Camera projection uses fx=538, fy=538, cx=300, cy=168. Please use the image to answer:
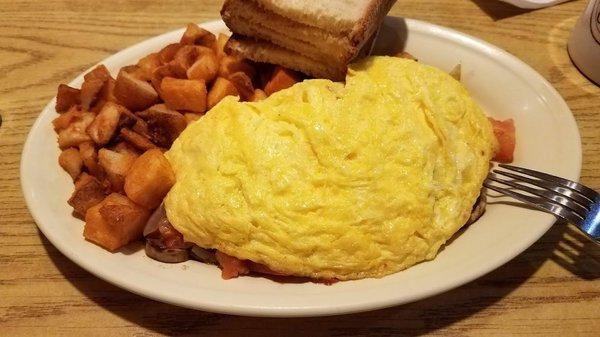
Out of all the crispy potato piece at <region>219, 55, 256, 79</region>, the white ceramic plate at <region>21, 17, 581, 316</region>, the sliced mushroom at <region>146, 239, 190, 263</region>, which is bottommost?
the sliced mushroom at <region>146, 239, 190, 263</region>

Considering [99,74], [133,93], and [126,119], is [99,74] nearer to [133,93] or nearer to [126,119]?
[133,93]

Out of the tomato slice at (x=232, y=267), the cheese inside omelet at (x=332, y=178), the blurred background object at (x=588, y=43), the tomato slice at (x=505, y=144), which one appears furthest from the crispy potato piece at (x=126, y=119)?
the blurred background object at (x=588, y=43)

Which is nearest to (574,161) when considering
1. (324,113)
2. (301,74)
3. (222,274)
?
(324,113)

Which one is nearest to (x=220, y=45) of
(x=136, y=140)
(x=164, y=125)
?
(x=164, y=125)

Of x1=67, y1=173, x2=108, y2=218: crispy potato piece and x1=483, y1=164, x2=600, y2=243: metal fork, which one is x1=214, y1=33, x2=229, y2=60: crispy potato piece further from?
x1=483, y1=164, x2=600, y2=243: metal fork

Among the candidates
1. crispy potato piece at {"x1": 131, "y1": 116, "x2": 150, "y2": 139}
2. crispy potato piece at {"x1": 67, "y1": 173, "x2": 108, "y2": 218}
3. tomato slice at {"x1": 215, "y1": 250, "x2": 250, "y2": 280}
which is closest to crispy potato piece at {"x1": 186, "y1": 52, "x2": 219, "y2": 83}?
crispy potato piece at {"x1": 131, "y1": 116, "x2": 150, "y2": 139}

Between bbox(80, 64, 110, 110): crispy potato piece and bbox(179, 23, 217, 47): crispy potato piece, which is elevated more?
bbox(179, 23, 217, 47): crispy potato piece
